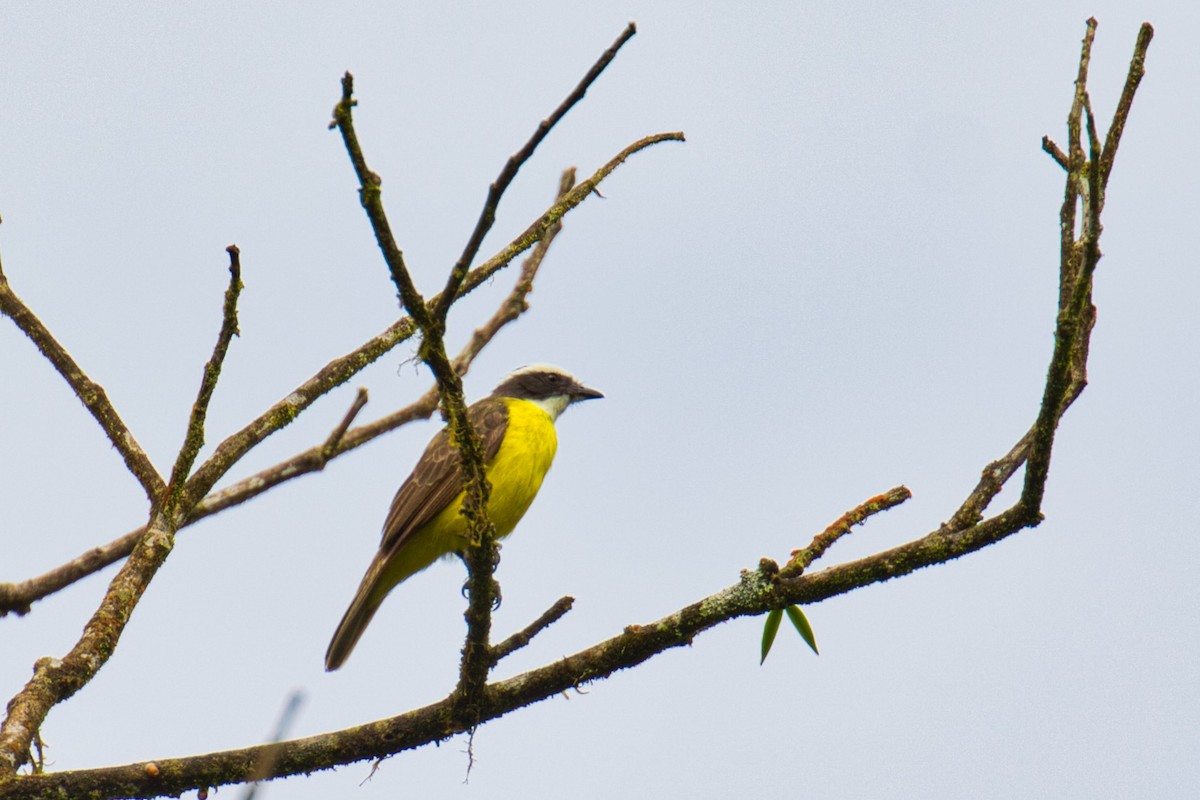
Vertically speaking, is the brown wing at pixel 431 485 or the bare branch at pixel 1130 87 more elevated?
the brown wing at pixel 431 485

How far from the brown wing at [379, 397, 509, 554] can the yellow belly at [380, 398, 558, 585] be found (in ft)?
0.18

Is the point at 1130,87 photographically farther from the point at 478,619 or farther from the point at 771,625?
the point at 478,619

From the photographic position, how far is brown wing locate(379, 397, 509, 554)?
6523 mm

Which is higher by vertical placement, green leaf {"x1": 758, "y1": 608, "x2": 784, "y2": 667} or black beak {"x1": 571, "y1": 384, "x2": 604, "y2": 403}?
black beak {"x1": 571, "y1": 384, "x2": 604, "y2": 403}

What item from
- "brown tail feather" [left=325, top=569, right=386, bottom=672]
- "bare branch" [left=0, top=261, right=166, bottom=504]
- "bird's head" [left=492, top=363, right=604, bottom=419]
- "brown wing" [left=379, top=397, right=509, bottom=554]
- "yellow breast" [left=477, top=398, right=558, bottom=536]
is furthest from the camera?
"bird's head" [left=492, top=363, right=604, bottom=419]

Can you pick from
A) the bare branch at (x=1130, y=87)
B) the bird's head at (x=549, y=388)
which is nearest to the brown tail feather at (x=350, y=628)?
the bird's head at (x=549, y=388)

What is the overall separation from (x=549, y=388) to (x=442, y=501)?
194 centimetres

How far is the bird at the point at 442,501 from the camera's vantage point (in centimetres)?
641

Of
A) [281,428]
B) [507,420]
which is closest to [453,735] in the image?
[281,428]

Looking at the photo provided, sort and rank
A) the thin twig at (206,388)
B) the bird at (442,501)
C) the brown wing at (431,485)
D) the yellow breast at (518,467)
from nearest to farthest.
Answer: the thin twig at (206,388) → the bird at (442,501) → the brown wing at (431,485) → the yellow breast at (518,467)

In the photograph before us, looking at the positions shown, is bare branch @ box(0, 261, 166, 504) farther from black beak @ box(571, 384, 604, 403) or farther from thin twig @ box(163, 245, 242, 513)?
black beak @ box(571, 384, 604, 403)

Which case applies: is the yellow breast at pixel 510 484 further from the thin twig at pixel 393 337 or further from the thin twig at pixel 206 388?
the thin twig at pixel 206 388

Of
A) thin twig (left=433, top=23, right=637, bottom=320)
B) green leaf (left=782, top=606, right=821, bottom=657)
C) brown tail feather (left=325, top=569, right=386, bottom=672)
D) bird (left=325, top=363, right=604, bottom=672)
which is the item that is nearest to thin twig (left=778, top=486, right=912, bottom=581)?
green leaf (left=782, top=606, right=821, bottom=657)

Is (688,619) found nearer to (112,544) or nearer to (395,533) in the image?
(112,544)
